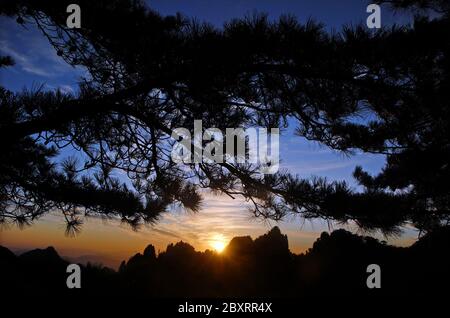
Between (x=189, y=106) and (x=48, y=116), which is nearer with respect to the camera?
(x=48, y=116)

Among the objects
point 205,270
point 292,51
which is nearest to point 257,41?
point 292,51

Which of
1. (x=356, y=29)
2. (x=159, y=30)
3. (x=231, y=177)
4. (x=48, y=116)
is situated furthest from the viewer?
(x=231, y=177)

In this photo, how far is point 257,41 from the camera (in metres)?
1.86

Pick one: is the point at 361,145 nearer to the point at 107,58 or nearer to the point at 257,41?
the point at 257,41

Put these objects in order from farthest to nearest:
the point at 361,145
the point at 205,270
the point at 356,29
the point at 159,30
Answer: the point at 205,270, the point at 361,145, the point at 159,30, the point at 356,29

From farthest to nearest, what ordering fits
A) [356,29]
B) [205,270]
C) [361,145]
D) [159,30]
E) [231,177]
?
[205,270] < [231,177] < [361,145] < [159,30] < [356,29]

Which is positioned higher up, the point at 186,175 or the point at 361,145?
the point at 361,145

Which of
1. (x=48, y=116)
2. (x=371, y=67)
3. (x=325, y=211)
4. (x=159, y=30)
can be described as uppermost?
(x=159, y=30)

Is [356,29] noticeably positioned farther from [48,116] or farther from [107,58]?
[48,116]

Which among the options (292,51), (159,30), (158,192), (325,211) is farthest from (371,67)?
(158,192)

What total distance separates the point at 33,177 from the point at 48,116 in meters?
1.08

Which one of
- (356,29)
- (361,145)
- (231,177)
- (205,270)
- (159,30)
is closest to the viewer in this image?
(356,29)

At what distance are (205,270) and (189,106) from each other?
3.80 m

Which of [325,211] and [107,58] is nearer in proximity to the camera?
[325,211]
